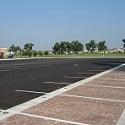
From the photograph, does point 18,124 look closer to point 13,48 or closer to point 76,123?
point 76,123

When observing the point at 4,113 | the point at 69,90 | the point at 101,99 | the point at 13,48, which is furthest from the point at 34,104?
the point at 13,48

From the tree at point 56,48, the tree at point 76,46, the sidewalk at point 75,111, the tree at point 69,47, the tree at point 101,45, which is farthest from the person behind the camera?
the tree at point 101,45

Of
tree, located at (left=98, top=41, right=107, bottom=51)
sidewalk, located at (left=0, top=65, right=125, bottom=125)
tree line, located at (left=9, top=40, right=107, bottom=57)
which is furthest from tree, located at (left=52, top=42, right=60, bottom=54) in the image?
sidewalk, located at (left=0, top=65, right=125, bottom=125)

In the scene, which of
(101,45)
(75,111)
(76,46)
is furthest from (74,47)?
(75,111)

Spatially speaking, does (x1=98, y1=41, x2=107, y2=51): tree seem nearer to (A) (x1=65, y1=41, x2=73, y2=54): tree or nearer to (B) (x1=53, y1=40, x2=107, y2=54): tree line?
(B) (x1=53, y1=40, x2=107, y2=54): tree line

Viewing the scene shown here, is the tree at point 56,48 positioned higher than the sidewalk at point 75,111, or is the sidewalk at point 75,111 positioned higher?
the tree at point 56,48

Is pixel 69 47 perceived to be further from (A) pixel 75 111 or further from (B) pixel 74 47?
(A) pixel 75 111

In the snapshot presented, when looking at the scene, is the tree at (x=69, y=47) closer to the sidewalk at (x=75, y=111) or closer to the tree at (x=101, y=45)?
the tree at (x=101, y=45)

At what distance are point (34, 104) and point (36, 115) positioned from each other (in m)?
1.68

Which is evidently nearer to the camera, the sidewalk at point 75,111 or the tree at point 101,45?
the sidewalk at point 75,111

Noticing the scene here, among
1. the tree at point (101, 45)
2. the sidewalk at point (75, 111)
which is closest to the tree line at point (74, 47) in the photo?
the tree at point (101, 45)

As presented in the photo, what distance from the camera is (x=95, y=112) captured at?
888cm

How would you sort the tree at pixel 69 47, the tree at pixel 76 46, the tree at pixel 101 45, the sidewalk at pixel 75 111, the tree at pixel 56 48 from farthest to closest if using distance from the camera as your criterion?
the tree at pixel 101 45 → the tree at pixel 76 46 → the tree at pixel 69 47 → the tree at pixel 56 48 → the sidewalk at pixel 75 111

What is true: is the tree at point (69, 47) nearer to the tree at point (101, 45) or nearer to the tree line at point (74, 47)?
the tree line at point (74, 47)
